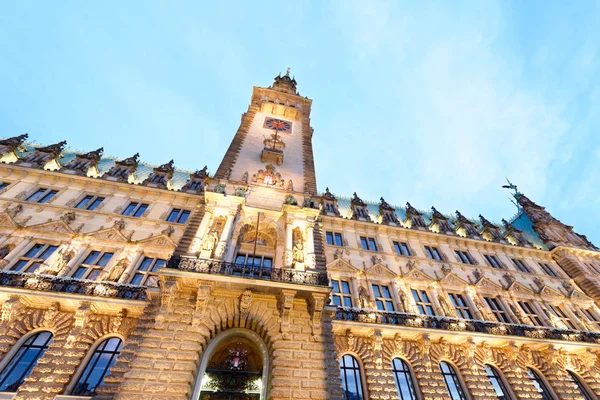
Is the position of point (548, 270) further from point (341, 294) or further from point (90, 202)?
point (90, 202)

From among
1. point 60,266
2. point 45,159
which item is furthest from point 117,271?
point 45,159

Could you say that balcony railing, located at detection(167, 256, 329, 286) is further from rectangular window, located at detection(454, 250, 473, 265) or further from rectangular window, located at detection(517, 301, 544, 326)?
rectangular window, located at detection(517, 301, 544, 326)

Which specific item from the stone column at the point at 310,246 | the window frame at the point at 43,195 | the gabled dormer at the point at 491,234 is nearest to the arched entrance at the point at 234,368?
the stone column at the point at 310,246

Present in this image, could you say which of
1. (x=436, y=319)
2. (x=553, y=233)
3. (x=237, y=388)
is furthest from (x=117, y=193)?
(x=553, y=233)

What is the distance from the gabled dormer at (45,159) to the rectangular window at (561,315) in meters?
40.0

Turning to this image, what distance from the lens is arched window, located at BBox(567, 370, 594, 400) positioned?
53.5ft

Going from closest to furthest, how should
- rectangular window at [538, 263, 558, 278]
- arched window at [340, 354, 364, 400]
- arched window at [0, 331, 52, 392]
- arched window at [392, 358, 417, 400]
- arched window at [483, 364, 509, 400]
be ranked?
1. arched window at [0, 331, 52, 392]
2. arched window at [340, 354, 364, 400]
3. arched window at [392, 358, 417, 400]
4. arched window at [483, 364, 509, 400]
5. rectangular window at [538, 263, 558, 278]

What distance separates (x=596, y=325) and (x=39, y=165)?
144 ft

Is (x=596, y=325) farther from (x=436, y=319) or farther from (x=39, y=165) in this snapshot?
(x=39, y=165)

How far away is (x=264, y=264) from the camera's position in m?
16.5

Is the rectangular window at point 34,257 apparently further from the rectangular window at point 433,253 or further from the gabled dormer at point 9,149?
the rectangular window at point 433,253

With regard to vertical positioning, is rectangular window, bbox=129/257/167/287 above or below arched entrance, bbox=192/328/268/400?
above

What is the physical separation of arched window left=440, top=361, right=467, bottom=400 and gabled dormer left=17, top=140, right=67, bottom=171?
30346 mm

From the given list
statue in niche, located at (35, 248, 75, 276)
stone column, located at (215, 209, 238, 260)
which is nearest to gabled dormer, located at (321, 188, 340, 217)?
stone column, located at (215, 209, 238, 260)
